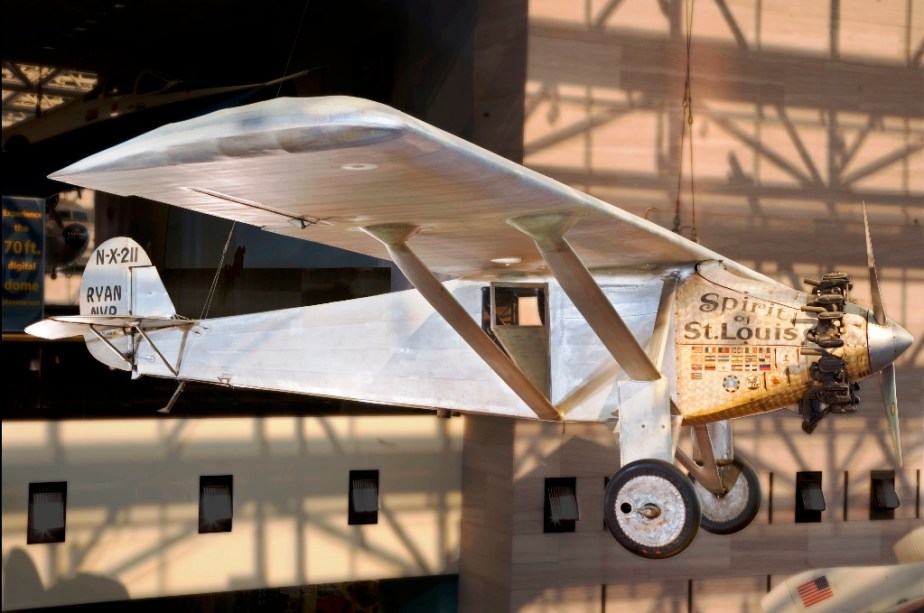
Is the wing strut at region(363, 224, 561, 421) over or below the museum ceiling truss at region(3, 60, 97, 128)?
below

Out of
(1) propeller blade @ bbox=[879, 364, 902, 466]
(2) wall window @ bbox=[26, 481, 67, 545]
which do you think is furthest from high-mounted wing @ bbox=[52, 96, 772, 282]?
(2) wall window @ bbox=[26, 481, 67, 545]

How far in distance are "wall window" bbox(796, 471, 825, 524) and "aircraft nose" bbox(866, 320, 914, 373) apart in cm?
565

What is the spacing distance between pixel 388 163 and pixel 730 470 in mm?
4288

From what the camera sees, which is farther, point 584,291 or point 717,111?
point 717,111

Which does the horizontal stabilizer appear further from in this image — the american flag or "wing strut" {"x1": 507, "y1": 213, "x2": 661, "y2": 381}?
the american flag

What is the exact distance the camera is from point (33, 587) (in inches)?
371

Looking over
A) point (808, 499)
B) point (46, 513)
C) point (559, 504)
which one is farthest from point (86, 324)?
point (808, 499)

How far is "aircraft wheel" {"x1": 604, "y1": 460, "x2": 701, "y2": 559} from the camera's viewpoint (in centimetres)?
540

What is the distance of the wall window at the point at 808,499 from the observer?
10938mm

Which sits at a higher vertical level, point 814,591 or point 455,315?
point 455,315

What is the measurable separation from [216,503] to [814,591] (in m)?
5.30

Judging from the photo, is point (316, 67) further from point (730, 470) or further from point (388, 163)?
point (388, 163)

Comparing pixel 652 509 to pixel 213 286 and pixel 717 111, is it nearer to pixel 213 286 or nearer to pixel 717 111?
pixel 213 286

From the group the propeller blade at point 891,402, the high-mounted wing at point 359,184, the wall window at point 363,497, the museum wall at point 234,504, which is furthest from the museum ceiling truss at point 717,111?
the propeller blade at point 891,402
